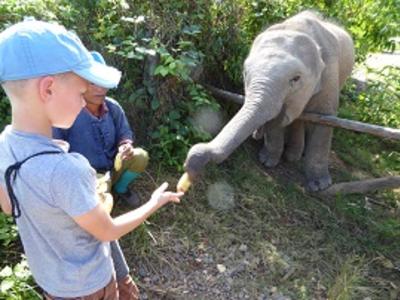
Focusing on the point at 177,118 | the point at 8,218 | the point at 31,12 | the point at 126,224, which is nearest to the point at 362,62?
the point at 177,118

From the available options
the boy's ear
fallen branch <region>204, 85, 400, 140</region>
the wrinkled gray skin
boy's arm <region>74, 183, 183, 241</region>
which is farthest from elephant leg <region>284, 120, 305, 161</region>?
the boy's ear

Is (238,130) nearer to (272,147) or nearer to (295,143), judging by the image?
(272,147)

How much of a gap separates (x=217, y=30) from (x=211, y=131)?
96cm

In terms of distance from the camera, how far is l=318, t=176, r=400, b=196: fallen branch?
422cm

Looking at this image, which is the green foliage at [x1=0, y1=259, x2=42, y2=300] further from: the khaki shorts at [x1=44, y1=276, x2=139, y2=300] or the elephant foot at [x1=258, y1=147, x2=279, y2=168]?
the elephant foot at [x1=258, y1=147, x2=279, y2=168]

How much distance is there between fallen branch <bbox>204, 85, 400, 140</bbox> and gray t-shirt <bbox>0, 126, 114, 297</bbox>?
8.60 ft

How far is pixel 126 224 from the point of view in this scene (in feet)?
6.21

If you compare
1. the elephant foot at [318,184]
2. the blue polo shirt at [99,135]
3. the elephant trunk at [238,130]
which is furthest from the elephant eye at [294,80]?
the blue polo shirt at [99,135]

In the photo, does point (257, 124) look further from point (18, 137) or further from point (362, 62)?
point (362, 62)

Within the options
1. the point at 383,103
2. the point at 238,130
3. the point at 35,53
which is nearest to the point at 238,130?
the point at 238,130

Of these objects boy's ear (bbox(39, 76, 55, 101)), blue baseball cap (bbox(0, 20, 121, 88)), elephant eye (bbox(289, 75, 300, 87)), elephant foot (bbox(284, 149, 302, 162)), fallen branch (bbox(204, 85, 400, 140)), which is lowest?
elephant foot (bbox(284, 149, 302, 162))

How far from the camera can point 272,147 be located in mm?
4680

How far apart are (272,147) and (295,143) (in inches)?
15.1

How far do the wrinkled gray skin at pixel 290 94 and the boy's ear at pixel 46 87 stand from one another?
1.76 meters
